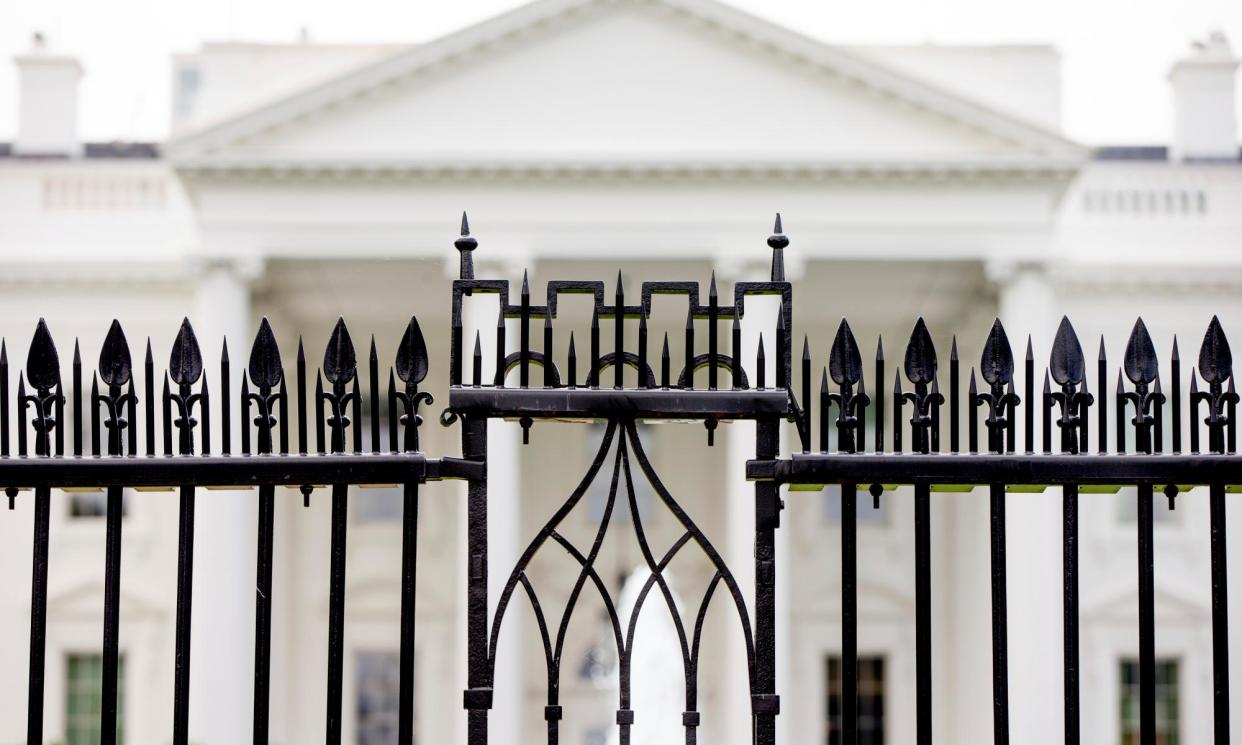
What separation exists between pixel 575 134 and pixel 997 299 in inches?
290

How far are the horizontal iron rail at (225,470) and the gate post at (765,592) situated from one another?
671mm

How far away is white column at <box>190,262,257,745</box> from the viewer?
21.6 metres

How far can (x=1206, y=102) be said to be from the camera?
29906 mm

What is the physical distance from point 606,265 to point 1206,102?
13.7 meters

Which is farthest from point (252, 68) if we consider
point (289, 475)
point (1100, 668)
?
point (289, 475)

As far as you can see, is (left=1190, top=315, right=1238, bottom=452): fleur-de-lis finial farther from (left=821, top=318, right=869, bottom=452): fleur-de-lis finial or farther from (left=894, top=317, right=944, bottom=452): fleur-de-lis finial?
(left=821, top=318, right=869, bottom=452): fleur-de-lis finial

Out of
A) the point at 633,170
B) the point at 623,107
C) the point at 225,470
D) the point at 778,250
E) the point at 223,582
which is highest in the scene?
the point at 623,107

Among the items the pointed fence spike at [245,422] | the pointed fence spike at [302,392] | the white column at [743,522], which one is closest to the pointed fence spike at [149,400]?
the pointed fence spike at [245,422]

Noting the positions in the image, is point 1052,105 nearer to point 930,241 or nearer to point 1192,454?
point 930,241

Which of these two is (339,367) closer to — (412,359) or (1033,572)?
(412,359)

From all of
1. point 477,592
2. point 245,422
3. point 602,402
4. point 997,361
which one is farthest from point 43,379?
point 997,361

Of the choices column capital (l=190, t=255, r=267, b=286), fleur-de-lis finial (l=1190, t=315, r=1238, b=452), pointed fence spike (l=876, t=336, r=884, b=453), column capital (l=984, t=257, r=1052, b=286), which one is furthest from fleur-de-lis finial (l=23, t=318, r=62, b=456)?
column capital (l=984, t=257, r=1052, b=286)

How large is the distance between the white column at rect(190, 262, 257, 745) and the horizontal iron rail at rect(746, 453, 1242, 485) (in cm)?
1854

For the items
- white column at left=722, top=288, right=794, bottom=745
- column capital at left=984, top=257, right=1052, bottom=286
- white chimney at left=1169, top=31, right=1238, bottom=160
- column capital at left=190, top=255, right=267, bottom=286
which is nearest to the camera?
white column at left=722, top=288, right=794, bottom=745
